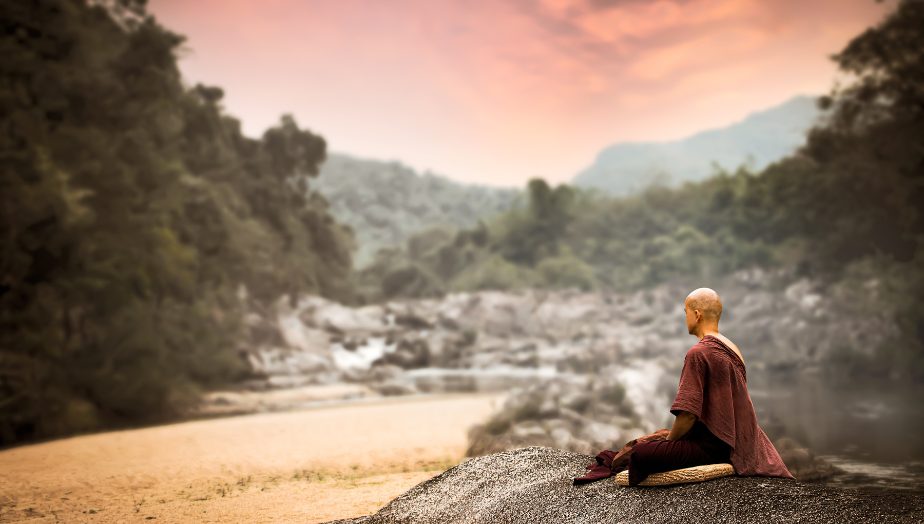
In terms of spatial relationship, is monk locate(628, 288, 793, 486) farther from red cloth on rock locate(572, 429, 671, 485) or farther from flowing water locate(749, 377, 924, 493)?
flowing water locate(749, 377, 924, 493)

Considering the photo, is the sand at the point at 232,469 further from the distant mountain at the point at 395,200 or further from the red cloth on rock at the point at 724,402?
the distant mountain at the point at 395,200

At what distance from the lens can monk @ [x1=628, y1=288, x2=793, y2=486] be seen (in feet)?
12.4

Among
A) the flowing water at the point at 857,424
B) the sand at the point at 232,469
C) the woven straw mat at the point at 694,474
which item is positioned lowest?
the flowing water at the point at 857,424

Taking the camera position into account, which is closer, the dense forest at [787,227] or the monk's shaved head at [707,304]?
the monk's shaved head at [707,304]

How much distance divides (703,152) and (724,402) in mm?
88212

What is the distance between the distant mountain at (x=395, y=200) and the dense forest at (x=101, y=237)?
192 ft

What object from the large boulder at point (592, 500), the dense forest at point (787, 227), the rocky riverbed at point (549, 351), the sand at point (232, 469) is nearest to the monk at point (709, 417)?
the large boulder at point (592, 500)

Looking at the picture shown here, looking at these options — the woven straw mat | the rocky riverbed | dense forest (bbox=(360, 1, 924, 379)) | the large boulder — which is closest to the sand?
the large boulder

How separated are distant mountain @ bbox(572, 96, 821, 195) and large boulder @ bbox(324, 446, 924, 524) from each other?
49.6 metres

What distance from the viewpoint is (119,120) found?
1628 cm

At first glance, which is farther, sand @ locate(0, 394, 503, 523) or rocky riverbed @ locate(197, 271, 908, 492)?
rocky riverbed @ locate(197, 271, 908, 492)

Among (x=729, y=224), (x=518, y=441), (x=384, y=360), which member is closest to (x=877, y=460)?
(x=518, y=441)

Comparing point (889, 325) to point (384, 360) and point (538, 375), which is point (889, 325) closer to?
point (538, 375)

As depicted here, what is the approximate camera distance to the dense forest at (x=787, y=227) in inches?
814
